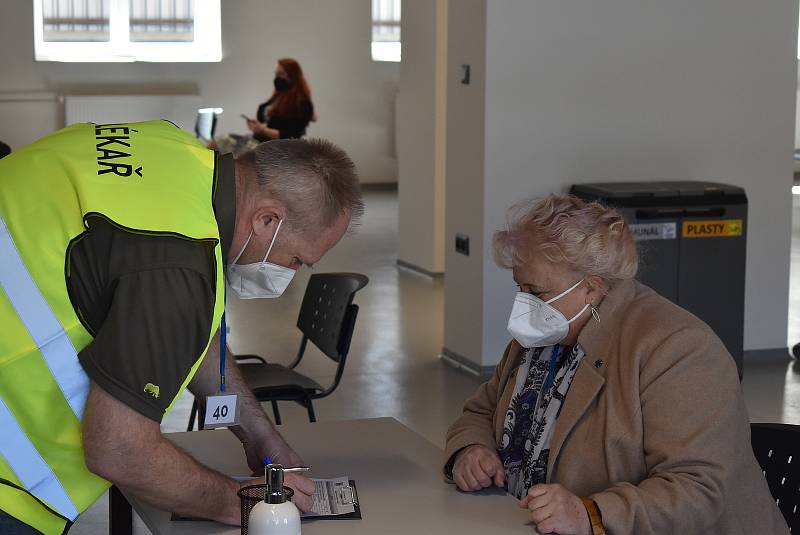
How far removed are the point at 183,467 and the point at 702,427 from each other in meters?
0.95

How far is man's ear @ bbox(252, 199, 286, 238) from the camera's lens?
6.56 ft

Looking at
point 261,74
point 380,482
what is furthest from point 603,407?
point 261,74

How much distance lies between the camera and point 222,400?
2.29 metres

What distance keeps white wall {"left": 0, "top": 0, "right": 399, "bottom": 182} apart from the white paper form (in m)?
11.9

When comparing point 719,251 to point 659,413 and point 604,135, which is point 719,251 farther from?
point 659,413

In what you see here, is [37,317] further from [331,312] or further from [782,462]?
[331,312]

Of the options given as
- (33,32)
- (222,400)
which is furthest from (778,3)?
(33,32)

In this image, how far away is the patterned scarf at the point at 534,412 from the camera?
2.41m

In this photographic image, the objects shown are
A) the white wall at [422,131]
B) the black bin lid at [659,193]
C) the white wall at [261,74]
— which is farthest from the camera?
the white wall at [261,74]

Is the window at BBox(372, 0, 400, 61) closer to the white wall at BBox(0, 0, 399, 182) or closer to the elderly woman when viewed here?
the white wall at BBox(0, 0, 399, 182)

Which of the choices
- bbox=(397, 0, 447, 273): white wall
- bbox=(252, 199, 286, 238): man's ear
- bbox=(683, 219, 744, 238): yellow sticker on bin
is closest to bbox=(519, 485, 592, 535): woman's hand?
bbox=(252, 199, 286, 238): man's ear

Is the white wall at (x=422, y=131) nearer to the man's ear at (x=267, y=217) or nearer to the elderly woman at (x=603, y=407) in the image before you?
the elderly woman at (x=603, y=407)

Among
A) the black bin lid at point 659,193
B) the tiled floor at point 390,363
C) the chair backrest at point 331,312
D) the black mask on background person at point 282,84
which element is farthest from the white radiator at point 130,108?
the chair backrest at point 331,312

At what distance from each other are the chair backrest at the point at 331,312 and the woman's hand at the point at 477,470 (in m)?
1.64
